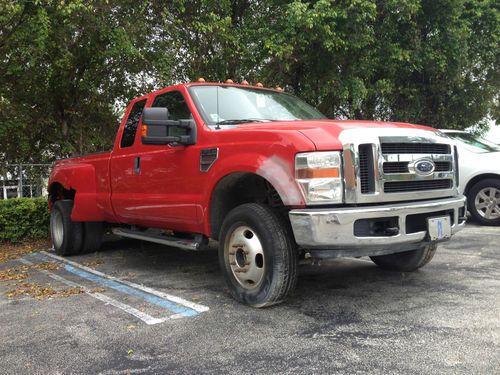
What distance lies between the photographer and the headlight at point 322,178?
3668mm

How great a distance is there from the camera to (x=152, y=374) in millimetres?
2949

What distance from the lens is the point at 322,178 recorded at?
367 centimetres

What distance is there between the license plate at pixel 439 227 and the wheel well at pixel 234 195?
4.30ft

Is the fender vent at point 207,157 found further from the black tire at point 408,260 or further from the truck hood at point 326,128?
the black tire at point 408,260

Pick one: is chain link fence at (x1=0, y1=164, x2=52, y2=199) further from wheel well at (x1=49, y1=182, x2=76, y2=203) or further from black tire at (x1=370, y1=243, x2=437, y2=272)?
black tire at (x1=370, y1=243, x2=437, y2=272)

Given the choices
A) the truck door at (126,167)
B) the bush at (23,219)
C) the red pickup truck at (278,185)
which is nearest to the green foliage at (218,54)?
the bush at (23,219)

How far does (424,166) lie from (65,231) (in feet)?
17.2

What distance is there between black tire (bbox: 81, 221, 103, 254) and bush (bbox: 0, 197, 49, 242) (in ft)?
6.31

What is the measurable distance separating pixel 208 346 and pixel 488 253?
14.2ft

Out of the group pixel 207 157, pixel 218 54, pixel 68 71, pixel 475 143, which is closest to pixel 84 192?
pixel 207 157

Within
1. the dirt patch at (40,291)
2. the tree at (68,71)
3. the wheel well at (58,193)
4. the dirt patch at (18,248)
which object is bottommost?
the dirt patch at (40,291)

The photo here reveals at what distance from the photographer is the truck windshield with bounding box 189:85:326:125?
489 centimetres

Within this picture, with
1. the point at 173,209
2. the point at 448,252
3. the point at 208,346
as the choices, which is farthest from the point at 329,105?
the point at 208,346

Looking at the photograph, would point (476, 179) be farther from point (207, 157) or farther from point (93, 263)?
point (93, 263)
